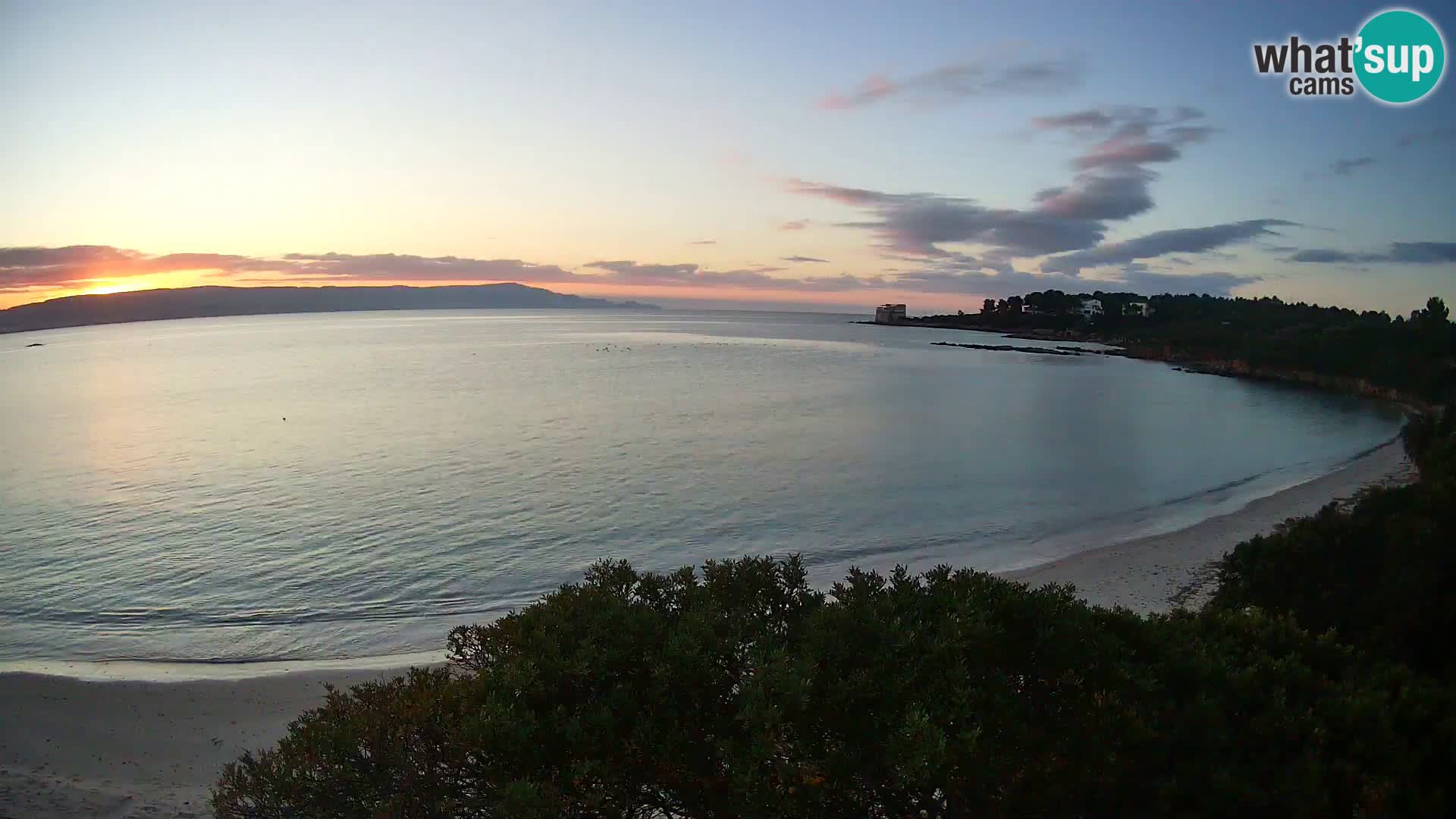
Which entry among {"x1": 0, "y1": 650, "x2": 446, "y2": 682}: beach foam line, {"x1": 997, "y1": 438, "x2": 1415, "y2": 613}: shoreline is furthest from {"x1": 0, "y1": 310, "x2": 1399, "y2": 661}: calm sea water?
{"x1": 997, "y1": 438, "x2": 1415, "y2": 613}: shoreline

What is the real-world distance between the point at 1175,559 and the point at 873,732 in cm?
1640

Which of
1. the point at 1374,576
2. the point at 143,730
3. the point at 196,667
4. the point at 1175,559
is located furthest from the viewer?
the point at 1175,559

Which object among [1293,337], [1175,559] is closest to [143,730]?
[1175,559]

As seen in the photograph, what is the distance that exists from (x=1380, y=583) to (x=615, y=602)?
8.46 metres

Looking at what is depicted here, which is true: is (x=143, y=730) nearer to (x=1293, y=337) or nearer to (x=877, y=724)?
(x=877, y=724)

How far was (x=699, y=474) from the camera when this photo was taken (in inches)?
1139

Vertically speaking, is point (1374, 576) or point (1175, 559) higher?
point (1374, 576)

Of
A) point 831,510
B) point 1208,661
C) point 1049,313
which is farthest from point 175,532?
point 1049,313

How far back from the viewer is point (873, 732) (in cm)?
464

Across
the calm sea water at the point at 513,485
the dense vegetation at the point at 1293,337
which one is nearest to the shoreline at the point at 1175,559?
the calm sea water at the point at 513,485

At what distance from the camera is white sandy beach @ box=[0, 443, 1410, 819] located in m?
8.70

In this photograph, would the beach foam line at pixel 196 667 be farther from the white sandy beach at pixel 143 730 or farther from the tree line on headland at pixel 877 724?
the tree line on headland at pixel 877 724

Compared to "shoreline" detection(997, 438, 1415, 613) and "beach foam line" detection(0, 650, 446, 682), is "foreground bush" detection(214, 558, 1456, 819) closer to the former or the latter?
"shoreline" detection(997, 438, 1415, 613)

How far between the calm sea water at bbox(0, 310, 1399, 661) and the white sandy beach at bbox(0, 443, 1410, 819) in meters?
1.81
